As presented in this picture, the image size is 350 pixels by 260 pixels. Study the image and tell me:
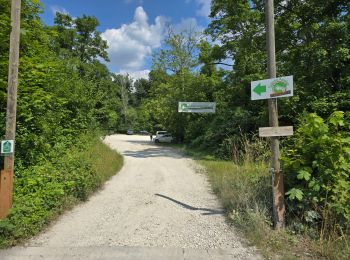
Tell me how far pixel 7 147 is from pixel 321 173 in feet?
17.7

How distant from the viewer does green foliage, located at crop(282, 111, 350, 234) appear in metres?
4.81

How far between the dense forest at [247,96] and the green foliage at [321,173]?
16mm

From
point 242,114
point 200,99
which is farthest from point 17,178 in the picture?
point 200,99

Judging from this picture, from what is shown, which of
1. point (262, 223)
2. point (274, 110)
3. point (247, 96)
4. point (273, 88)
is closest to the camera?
point (262, 223)

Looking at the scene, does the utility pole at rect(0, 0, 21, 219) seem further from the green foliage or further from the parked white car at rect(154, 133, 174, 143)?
the parked white car at rect(154, 133, 174, 143)

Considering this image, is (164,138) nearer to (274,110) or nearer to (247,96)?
(247,96)

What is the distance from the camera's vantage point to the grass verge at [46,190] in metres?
5.22

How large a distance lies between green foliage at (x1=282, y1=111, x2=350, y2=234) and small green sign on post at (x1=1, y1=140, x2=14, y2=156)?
4867 millimetres

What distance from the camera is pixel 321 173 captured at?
16.6 ft

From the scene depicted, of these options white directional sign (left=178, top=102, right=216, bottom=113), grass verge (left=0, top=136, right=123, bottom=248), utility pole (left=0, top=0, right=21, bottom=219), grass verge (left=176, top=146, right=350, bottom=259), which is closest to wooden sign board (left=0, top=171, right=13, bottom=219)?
utility pole (left=0, top=0, right=21, bottom=219)

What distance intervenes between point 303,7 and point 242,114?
630 cm

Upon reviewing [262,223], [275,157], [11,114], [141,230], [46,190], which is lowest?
[141,230]

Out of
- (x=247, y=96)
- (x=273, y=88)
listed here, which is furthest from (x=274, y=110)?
(x=247, y=96)

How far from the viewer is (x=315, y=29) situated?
1471 cm
